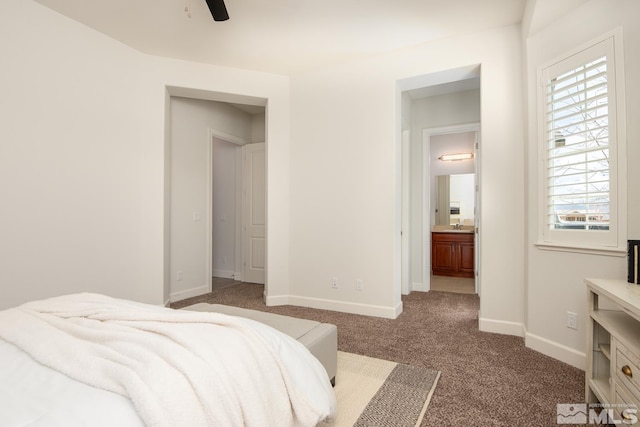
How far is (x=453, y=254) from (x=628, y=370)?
4623mm

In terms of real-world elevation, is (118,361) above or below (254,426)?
A: above

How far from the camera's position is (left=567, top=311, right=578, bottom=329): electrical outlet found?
2.29 meters

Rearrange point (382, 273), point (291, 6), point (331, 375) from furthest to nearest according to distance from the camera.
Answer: point (382, 273), point (291, 6), point (331, 375)

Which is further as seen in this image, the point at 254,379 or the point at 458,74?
the point at 458,74

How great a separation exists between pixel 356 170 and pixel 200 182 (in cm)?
Answer: 224

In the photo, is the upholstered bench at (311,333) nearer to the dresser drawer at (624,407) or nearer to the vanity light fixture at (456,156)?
the dresser drawer at (624,407)

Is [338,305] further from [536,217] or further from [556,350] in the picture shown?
[536,217]

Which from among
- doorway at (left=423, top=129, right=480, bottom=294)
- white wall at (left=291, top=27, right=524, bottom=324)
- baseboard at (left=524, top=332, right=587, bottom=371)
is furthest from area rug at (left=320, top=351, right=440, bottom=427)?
doorway at (left=423, top=129, right=480, bottom=294)

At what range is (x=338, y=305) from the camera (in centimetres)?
372

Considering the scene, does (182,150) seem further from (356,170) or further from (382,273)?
(382,273)

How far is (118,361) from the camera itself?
1042 millimetres

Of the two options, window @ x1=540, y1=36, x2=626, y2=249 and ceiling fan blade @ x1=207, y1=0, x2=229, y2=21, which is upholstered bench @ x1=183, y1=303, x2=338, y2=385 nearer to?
window @ x1=540, y1=36, x2=626, y2=249

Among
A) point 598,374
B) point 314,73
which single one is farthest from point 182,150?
point 598,374

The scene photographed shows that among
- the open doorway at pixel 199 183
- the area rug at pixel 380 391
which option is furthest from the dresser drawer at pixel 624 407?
the open doorway at pixel 199 183
